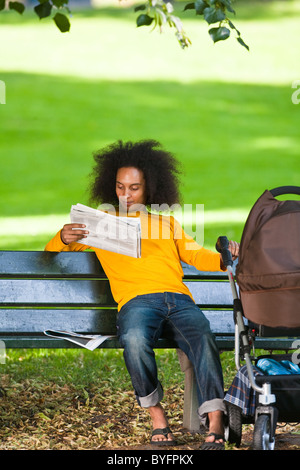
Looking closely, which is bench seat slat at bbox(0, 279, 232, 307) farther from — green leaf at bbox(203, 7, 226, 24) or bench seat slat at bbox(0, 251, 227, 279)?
green leaf at bbox(203, 7, 226, 24)

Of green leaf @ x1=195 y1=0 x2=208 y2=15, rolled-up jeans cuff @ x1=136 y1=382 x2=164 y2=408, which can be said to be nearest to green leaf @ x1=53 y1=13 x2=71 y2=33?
green leaf @ x1=195 y1=0 x2=208 y2=15

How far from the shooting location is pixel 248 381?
3764 mm

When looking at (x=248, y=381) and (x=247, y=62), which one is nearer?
(x=248, y=381)

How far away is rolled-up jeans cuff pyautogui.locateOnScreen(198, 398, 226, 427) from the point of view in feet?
13.0

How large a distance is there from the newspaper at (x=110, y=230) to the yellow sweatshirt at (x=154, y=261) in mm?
195

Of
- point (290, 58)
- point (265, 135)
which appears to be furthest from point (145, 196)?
point (290, 58)

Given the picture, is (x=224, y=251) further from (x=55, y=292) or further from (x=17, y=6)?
(x=17, y=6)

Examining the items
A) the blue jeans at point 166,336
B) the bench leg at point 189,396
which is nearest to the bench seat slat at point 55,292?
the blue jeans at point 166,336

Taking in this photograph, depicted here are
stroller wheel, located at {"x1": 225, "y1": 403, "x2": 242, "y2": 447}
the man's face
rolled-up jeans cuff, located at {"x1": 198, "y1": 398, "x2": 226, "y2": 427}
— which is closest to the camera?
stroller wheel, located at {"x1": 225, "y1": 403, "x2": 242, "y2": 447}

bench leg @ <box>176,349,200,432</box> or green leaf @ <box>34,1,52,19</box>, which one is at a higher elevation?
green leaf @ <box>34,1,52,19</box>

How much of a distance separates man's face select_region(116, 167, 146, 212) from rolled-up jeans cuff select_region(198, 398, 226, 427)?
121 cm

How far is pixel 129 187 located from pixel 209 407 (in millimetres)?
1315
